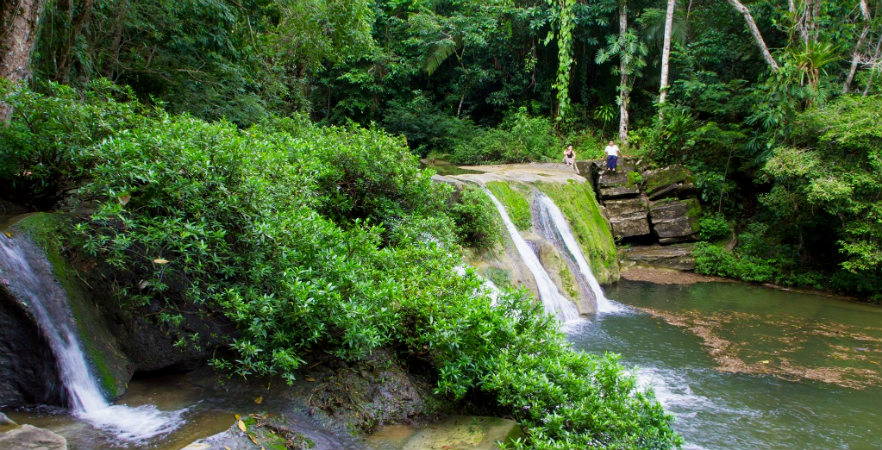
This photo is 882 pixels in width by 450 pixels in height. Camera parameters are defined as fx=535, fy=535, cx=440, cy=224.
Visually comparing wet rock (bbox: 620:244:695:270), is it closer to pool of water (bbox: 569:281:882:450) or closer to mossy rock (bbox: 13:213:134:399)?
pool of water (bbox: 569:281:882:450)

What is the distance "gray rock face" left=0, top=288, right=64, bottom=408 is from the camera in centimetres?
357

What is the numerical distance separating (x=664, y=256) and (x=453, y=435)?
1198 centimetres

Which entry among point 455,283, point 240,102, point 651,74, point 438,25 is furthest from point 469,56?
point 455,283

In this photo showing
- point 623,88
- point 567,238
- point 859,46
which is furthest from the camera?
point 623,88

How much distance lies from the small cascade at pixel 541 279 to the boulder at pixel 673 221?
632cm

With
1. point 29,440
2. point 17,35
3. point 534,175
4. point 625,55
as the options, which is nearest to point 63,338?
point 29,440

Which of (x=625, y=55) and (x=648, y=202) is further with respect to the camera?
(x=625, y=55)

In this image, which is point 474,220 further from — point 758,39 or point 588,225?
point 758,39

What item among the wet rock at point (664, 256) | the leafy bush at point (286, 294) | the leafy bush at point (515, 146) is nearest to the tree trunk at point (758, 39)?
the wet rock at point (664, 256)

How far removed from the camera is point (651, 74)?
2028 centimetres

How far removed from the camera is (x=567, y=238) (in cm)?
1125

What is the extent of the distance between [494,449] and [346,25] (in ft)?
32.0

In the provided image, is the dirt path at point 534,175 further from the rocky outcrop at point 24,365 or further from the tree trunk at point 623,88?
the rocky outcrop at point 24,365

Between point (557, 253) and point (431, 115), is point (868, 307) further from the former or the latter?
point (431, 115)
